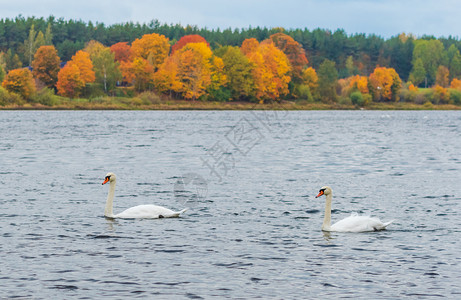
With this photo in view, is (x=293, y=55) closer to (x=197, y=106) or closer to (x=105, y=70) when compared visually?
(x=197, y=106)

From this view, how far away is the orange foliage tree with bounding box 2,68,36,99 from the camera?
127750 mm

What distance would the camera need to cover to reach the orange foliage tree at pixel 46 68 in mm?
156125

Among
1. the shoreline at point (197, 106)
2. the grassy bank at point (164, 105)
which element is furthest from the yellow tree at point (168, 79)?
the shoreline at point (197, 106)

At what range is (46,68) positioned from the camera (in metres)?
157

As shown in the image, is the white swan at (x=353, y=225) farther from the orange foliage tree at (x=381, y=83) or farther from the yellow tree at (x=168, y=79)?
the orange foliage tree at (x=381, y=83)

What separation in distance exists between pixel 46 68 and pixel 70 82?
14504 mm

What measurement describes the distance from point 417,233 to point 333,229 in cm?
238

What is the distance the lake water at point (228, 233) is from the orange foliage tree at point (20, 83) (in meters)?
89.9

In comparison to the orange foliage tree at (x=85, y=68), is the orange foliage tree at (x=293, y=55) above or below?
above

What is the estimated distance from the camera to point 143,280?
1485 centimetres

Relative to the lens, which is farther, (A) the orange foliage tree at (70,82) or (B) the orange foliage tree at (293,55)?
(B) the orange foliage tree at (293,55)

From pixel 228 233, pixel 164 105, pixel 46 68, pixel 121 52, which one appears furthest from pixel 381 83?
pixel 228 233

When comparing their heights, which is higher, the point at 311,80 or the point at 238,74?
the point at 238,74

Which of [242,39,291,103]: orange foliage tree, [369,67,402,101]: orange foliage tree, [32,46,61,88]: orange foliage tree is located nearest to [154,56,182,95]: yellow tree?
[242,39,291,103]: orange foliage tree
